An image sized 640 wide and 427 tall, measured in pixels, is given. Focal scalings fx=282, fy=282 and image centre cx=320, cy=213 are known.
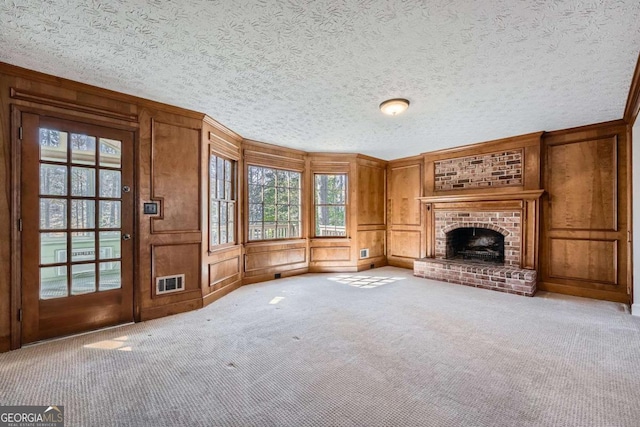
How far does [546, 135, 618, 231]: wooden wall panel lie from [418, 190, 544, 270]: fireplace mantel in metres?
0.29

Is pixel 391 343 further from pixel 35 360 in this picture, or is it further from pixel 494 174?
pixel 494 174

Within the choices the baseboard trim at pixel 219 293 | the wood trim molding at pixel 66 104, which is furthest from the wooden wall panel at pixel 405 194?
the wood trim molding at pixel 66 104

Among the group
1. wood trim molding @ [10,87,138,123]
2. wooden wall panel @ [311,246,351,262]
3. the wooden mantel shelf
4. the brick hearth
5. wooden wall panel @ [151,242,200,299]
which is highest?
wood trim molding @ [10,87,138,123]

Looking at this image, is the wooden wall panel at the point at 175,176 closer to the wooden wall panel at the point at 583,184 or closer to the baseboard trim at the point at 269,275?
the baseboard trim at the point at 269,275

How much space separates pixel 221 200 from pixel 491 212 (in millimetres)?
4494

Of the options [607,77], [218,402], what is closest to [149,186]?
[218,402]

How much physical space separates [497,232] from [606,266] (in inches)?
58.1

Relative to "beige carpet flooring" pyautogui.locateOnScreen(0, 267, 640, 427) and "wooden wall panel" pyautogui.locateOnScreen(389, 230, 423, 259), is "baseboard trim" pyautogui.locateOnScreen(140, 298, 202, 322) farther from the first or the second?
"wooden wall panel" pyautogui.locateOnScreen(389, 230, 423, 259)

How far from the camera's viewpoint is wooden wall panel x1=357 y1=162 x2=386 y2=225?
5996 millimetres

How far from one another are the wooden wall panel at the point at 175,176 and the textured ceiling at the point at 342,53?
0.39 m

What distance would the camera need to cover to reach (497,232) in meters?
5.14

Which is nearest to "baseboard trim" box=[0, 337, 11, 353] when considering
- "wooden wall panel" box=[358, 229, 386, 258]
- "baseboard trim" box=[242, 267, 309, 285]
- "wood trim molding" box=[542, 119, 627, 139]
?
"baseboard trim" box=[242, 267, 309, 285]

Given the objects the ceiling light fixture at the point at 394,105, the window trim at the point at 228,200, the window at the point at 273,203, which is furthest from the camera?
the window at the point at 273,203

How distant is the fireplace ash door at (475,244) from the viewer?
5.17 m
